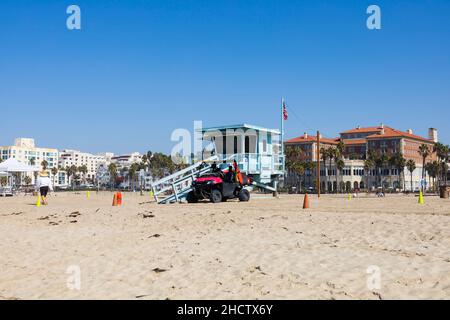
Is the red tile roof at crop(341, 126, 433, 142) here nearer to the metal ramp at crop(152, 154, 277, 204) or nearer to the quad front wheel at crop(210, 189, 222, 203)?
the metal ramp at crop(152, 154, 277, 204)

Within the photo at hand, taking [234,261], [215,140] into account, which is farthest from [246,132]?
[234,261]

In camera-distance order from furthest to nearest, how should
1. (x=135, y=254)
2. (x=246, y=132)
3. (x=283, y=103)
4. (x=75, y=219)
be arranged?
(x=283, y=103) → (x=246, y=132) → (x=75, y=219) → (x=135, y=254)

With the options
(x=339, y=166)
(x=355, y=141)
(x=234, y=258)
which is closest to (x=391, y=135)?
(x=355, y=141)

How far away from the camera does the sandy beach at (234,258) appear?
275 inches

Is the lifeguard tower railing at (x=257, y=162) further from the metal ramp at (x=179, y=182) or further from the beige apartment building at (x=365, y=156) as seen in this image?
the beige apartment building at (x=365, y=156)

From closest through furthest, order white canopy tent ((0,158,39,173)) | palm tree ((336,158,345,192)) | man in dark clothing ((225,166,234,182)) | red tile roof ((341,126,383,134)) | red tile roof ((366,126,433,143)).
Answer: man in dark clothing ((225,166,234,182)) → white canopy tent ((0,158,39,173)) → palm tree ((336,158,345,192)) → red tile roof ((366,126,433,143)) → red tile roof ((341,126,383,134))

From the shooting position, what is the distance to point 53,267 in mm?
8867

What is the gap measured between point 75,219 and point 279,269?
9.65 metres

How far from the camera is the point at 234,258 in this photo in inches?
350

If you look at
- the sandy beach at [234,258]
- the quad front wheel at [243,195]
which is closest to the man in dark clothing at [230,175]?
the quad front wheel at [243,195]

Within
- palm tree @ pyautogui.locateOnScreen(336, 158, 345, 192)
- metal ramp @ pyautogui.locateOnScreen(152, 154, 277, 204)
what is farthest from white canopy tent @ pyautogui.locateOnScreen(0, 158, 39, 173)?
palm tree @ pyautogui.locateOnScreen(336, 158, 345, 192)

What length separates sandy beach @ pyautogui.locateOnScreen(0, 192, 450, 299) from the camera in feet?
22.9
